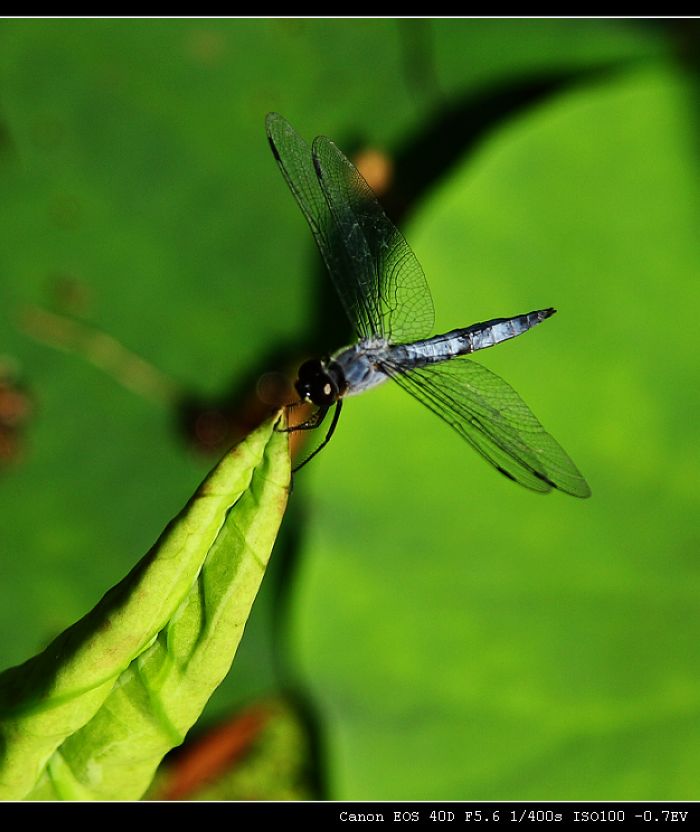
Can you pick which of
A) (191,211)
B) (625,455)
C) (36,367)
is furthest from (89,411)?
(625,455)

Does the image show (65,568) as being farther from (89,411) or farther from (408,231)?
(408,231)

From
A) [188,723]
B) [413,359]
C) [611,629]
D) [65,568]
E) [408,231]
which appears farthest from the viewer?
[65,568]

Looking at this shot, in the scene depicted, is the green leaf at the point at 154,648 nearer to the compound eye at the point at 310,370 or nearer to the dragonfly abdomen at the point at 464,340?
the compound eye at the point at 310,370

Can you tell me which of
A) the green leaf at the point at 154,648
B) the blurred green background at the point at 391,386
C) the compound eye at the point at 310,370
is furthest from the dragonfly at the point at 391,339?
the green leaf at the point at 154,648

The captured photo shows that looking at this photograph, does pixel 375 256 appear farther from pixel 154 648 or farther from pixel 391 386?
pixel 154 648

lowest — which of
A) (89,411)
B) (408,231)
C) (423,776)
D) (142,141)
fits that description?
(423,776)

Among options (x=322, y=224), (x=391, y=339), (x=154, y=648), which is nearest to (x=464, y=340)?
(x=391, y=339)

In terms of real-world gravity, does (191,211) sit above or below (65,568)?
above
